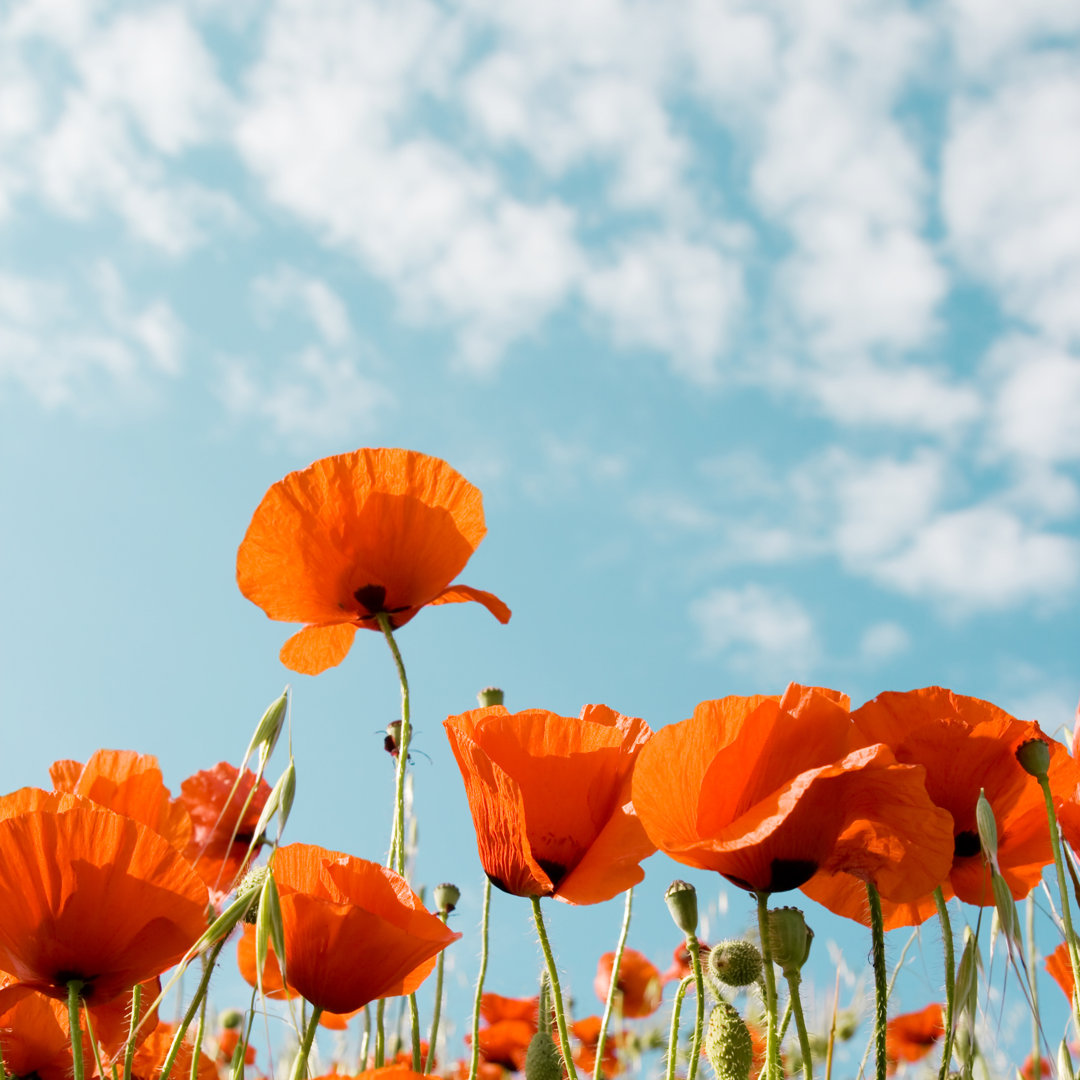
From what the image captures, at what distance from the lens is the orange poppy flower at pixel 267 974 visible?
1.49 metres

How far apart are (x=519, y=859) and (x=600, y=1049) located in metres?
0.28

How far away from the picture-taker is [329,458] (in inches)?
68.1

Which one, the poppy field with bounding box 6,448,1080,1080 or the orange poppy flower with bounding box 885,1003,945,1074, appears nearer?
the poppy field with bounding box 6,448,1080,1080

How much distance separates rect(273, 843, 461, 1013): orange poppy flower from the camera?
1175mm

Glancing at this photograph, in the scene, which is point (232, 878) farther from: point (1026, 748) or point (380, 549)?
point (1026, 748)

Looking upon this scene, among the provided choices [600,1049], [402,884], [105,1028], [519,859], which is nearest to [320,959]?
[402,884]

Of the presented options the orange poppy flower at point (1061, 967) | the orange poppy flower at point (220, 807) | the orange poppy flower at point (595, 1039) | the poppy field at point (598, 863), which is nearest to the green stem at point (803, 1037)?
the poppy field at point (598, 863)

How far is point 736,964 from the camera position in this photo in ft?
5.05

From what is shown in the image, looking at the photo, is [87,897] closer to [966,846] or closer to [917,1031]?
[966,846]

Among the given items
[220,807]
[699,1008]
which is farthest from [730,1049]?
[220,807]

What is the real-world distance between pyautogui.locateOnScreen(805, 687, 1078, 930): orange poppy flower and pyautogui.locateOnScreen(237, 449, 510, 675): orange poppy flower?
2.28 ft

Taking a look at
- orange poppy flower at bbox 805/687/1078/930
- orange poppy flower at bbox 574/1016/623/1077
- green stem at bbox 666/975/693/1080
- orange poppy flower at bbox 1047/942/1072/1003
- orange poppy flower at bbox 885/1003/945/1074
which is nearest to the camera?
orange poppy flower at bbox 805/687/1078/930

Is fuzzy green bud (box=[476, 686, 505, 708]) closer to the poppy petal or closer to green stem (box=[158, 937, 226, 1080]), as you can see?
the poppy petal

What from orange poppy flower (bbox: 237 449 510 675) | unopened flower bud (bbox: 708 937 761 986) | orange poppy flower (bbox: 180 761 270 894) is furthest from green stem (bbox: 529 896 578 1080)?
orange poppy flower (bbox: 180 761 270 894)
